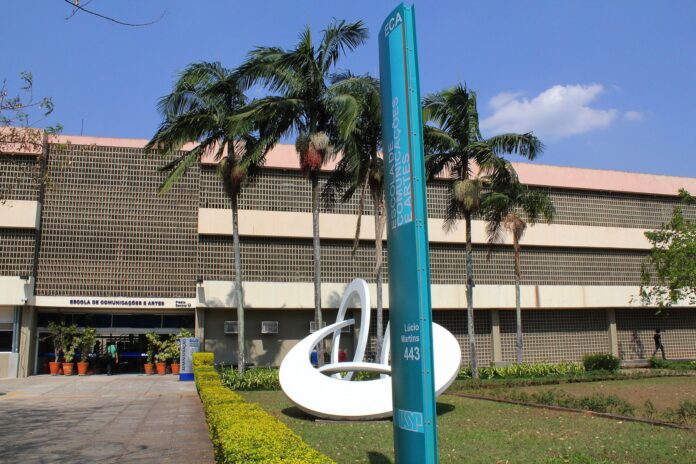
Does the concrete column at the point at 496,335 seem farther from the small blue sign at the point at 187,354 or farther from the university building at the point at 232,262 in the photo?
the small blue sign at the point at 187,354

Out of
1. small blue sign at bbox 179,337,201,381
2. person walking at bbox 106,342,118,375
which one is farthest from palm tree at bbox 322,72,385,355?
person walking at bbox 106,342,118,375

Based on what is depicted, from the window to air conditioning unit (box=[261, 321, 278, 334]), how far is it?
10899mm

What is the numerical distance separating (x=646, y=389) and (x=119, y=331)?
22.4m

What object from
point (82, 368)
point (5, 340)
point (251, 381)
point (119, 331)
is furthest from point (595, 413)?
point (5, 340)

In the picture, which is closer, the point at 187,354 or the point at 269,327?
the point at 187,354

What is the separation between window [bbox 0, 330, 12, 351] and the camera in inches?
1070

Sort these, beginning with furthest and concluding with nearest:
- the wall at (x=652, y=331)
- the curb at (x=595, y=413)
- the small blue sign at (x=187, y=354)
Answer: the wall at (x=652, y=331)
the small blue sign at (x=187, y=354)
the curb at (x=595, y=413)

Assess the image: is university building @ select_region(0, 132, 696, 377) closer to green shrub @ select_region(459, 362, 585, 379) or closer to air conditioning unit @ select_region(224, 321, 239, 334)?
air conditioning unit @ select_region(224, 321, 239, 334)

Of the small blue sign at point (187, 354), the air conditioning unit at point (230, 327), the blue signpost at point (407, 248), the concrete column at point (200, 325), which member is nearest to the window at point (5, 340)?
the concrete column at point (200, 325)

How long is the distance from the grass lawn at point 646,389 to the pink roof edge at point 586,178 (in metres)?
13.9

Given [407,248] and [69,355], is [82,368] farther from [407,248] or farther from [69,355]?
[407,248]

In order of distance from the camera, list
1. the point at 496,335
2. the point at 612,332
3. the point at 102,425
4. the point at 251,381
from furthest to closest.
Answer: the point at 612,332 < the point at 496,335 < the point at 251,381 < the point at 102,425

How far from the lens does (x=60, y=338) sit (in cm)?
2780

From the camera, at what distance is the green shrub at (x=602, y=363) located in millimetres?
25672
